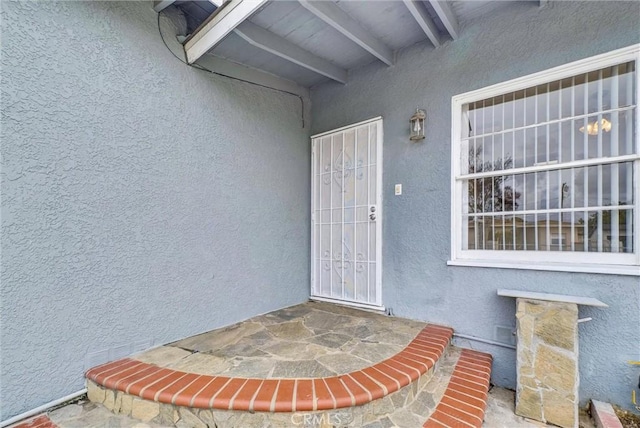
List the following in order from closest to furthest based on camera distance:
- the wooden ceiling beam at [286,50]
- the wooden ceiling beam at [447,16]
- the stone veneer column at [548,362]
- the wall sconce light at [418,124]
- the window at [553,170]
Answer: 1. the stone veneer column at [548,362]
2. the window at [553,170]
3. the wooden ceiling beam at [447,16]
4. the wooden ceiling beam at [286,50]
5. the wall sconce light at [418,124]

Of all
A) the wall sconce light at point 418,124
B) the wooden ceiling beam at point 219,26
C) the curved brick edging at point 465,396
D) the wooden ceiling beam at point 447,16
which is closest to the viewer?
the curved brick edging at point 465,396

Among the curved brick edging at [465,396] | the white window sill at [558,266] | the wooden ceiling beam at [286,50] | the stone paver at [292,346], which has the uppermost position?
the wooden ceiling beam at [286,50]

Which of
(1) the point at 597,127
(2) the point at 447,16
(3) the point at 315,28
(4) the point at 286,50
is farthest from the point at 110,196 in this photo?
(1) the point at 597,127

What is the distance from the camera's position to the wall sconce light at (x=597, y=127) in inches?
87.5

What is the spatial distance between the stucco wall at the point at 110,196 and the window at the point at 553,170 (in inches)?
95.3

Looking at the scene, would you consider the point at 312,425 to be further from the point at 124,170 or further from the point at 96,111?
the point at 96,111

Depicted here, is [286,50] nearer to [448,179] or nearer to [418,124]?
[418,124]

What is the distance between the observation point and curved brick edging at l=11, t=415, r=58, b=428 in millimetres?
1736

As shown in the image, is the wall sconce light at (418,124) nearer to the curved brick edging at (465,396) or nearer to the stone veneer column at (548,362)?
the stone veneer column at (548,362)

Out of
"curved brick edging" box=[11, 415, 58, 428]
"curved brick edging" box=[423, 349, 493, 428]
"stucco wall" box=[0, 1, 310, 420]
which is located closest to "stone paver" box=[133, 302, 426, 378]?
"stucco wall" box=[0, 1, 310, 420]

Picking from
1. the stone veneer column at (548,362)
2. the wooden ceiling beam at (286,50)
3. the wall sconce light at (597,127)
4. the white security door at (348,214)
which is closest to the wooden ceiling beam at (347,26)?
the wooden ceiling beam at (286,50)

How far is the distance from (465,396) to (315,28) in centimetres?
357

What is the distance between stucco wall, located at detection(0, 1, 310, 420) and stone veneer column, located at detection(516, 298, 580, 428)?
104 inches

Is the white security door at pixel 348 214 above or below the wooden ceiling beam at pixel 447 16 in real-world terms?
below
